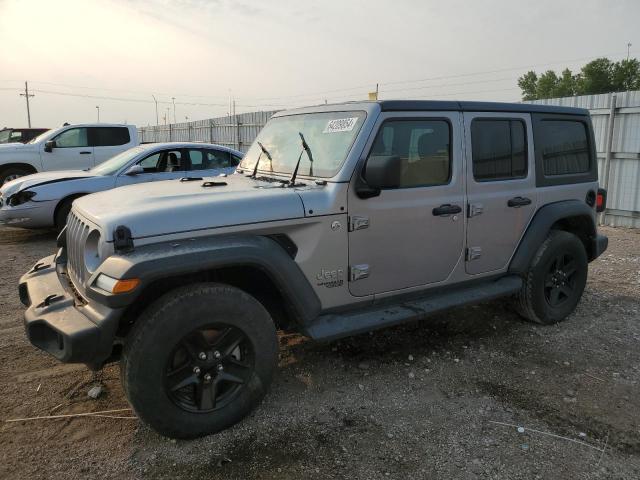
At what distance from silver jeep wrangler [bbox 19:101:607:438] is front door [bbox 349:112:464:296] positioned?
0.04 feet

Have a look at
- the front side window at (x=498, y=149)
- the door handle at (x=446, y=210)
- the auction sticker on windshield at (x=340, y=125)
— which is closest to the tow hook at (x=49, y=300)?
the auction sticker on windshield at (x=340, y=125)

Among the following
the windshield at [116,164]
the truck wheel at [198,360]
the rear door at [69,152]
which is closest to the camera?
the truck wheel at [198,360]

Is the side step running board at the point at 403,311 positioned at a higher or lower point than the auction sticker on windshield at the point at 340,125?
lower

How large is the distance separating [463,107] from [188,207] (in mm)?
2293

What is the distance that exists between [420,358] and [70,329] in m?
2.56

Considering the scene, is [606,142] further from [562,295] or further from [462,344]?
[462,344]

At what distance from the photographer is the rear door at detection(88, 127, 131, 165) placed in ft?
36.6

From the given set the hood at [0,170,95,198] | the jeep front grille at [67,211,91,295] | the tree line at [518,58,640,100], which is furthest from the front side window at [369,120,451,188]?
A: the tree line at [518,58,640,100]

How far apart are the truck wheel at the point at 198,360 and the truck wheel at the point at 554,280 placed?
2.57 meters

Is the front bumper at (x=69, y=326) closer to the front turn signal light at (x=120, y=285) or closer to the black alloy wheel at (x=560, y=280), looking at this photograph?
the front turn signal light at (x=120, y=285)

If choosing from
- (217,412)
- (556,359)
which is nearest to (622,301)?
(556,359)

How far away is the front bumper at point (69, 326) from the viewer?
2584 millimetres

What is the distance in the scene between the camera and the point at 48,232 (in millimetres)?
8898

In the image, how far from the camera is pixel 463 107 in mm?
3938
